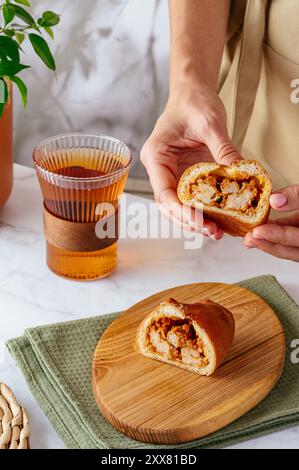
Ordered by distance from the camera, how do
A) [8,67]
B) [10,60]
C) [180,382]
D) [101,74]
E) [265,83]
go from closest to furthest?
[180,382] → [8,67] → [10,60] → [265,83] → [101,74]

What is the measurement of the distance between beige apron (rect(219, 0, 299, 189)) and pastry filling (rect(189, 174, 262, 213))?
37 cm

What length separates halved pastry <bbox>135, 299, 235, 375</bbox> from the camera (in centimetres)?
119

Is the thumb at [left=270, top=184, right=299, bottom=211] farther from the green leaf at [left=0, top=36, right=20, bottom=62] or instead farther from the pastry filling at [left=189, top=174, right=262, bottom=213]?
the green leaf at [left=0, top=36, right=20, bottom=62]

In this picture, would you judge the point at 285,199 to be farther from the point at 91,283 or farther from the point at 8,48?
the point at 8,48

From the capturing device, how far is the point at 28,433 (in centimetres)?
109

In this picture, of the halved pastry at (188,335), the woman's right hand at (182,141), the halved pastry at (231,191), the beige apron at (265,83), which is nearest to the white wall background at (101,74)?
the beige apron at (265,83)

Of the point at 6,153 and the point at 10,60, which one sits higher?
the point at 10,60

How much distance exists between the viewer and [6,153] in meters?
1.54

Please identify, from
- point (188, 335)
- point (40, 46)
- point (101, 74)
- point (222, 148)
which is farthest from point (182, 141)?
point (101, 74)

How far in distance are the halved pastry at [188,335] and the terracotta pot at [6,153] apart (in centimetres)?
46

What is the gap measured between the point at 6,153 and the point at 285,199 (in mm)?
582

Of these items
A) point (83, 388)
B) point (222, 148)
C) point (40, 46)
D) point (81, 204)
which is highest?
point (40, 46)
